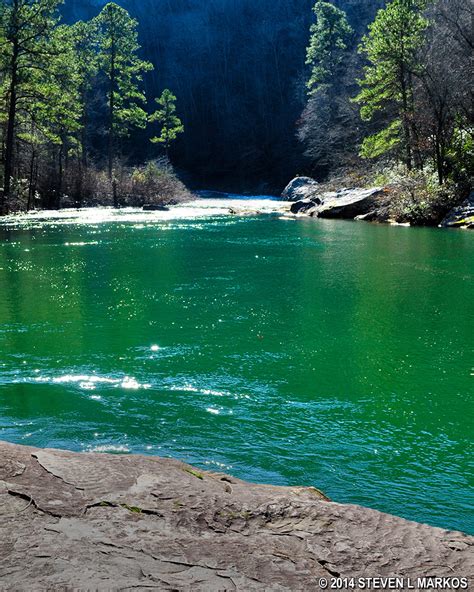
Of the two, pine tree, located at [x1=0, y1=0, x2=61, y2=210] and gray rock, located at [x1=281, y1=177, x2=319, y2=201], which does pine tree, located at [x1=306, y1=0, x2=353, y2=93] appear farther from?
pine tree, located at [x1=0, y1=0, x2=61, y2=210]

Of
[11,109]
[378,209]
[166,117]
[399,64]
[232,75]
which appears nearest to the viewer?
[378,209]

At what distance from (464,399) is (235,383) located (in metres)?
1.91

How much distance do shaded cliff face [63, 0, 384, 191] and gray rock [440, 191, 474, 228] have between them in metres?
33.4

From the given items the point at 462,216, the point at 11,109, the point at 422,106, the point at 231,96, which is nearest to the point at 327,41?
the point at 231,96

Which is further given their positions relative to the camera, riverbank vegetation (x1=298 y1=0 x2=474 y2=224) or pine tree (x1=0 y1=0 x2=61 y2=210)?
pine tree (x1=0 y1=0 x2=61 y2=210)

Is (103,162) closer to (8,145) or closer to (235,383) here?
(8,145)

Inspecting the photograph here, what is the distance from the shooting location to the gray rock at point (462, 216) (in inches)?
785

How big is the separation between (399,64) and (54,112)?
1662 cm

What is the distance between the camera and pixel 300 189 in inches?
1591

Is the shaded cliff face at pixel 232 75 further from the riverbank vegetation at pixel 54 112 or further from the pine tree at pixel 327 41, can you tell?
the riverbank vegetation at pixel 54 112

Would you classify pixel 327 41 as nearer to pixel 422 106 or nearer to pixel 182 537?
pixel 422 106

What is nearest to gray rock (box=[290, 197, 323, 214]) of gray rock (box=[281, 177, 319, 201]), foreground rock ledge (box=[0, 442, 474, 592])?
gray rock (box=[281, 177, 319, 201])

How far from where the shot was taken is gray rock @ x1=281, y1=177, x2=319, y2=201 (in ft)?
129

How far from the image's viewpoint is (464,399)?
460cm
